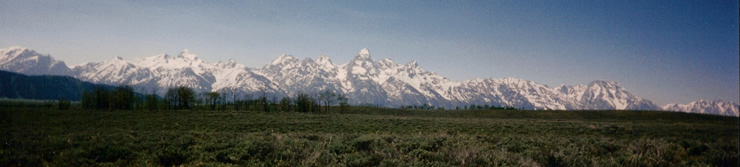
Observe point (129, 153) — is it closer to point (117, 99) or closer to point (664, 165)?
point (664, 165)

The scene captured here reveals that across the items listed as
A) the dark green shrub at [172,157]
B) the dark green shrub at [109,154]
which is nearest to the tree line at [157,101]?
the dark green shrub at [109,154]

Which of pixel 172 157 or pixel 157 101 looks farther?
pixel 157 101

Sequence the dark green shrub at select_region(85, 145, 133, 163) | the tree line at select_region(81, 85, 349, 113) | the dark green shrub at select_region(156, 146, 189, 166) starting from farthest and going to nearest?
the tree line at select_region(81, 85, 349, 113) → the dark green shrub at select_region(85, 145, 133, 163) → the dark green shrub at select_region(156, 146, 189, 166)

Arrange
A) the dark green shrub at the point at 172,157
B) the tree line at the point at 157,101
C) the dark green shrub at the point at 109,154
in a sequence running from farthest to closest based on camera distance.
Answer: the tree line at the point at 157,101 → the dark green shrub at the point at 109,154 → the dark green shrub at the point at 172,157

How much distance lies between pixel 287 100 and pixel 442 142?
113826 mm

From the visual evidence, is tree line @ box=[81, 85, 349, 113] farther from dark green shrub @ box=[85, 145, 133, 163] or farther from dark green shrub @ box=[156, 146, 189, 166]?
dark green shrub @ box=[156, 146, 189, 166]

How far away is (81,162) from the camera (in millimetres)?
8805

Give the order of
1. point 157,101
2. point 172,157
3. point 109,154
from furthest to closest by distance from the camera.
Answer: point 157,101
point 109,154
point 172,157

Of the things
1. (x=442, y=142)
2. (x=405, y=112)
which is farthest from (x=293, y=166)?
(x=405, y=112)

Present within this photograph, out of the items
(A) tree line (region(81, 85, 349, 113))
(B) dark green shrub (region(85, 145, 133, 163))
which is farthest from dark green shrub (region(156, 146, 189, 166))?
(A) tree line (region(81, 85, 349, 113))

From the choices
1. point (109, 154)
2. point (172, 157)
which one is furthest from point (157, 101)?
point (172, 157)

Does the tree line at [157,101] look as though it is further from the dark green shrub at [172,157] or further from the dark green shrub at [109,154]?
the dark green shrub at [172,157]

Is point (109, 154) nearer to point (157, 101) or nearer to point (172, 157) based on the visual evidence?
point (172, 157)

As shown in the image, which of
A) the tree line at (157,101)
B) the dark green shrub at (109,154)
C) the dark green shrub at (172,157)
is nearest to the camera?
the dark green shrub at (172,157)
